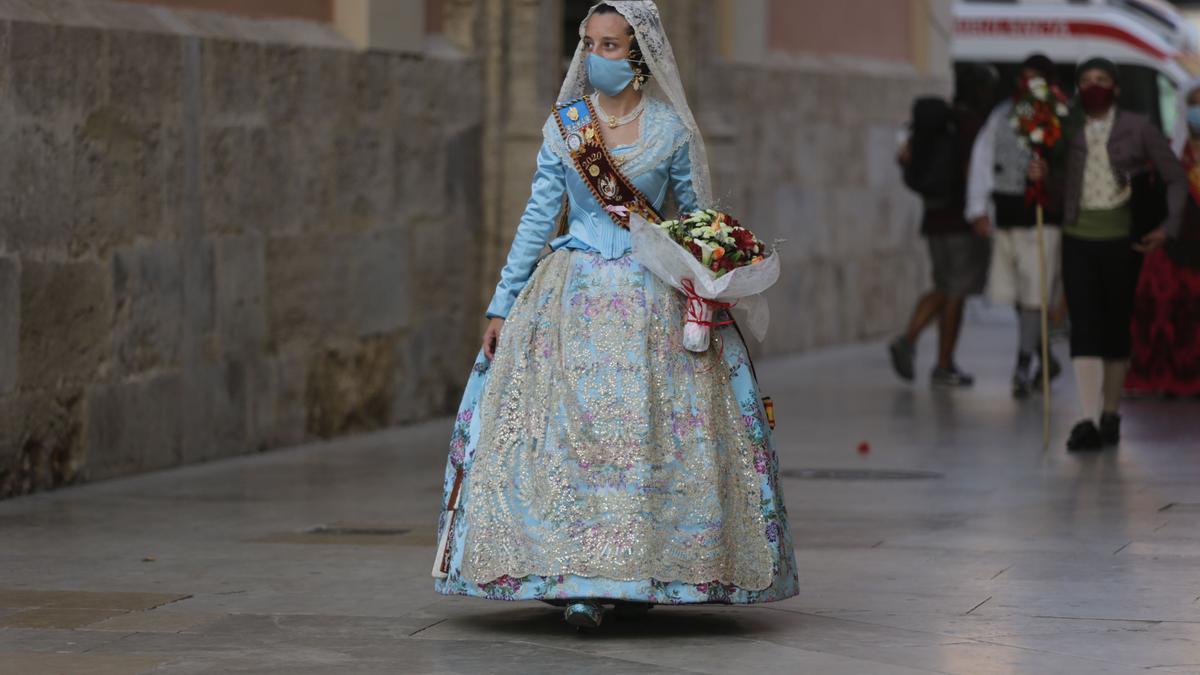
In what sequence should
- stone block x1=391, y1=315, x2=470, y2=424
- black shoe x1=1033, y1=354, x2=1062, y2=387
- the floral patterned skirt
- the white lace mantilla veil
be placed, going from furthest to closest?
1. black shoe x1=1033, y1=354, x2=1062, y2=387
2. stone block x1=391, y1=315, x2=470, y2=424
3. the white lace mantilla veil
4. the floral patterned skirt

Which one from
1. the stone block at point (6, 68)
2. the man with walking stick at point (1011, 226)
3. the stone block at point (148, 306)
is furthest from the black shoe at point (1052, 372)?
the stone block at point (6, 68)

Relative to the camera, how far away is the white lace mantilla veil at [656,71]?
7320 millimetres

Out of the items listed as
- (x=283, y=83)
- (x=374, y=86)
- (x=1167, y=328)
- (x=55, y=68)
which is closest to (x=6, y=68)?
(x=55, y=68)

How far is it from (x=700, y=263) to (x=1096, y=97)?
17.2 ft

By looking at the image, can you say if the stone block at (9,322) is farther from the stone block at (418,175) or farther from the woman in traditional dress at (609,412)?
the stone block at (418,175)

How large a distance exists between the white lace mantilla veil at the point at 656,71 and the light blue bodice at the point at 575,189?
4cm

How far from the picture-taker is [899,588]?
800 centimetres

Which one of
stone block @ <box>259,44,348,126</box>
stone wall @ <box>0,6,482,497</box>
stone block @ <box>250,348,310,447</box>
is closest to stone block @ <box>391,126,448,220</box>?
stone wall @ <box>0,6,482,497</box>

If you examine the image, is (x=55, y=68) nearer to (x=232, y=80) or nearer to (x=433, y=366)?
(x=232, y=80)

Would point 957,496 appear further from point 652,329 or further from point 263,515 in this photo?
point 652,329

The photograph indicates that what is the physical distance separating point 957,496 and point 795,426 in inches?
129

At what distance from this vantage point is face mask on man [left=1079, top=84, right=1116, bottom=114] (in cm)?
1190

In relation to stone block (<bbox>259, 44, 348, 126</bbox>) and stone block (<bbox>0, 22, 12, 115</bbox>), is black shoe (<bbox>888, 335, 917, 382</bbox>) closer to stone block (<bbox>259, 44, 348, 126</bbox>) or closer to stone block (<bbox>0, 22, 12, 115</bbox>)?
stone block (<bbox>259, 44, 348, 126</bbox>)

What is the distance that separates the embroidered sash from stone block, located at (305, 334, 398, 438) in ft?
18.6
